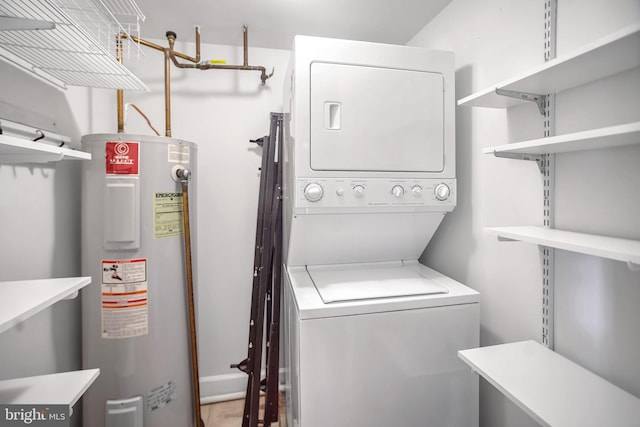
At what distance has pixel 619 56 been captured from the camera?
33.9 inches

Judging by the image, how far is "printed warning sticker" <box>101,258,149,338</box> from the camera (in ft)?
4.92

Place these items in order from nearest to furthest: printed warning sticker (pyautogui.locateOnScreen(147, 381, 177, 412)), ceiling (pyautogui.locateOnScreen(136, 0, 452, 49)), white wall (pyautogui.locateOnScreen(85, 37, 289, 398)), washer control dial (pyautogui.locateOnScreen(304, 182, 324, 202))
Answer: washer control dial (pyautogui.locateOnScreen(304, 182, 324, 202))
printed warning sticker (pyautogui.locateOnScreen(147, 381, 177, 412))
ceiling (pyautogui.locateOnScreen(136, 0, 452, 49))
white wall (pyautogui.locateOnScreen(85, 37, 289, 398))

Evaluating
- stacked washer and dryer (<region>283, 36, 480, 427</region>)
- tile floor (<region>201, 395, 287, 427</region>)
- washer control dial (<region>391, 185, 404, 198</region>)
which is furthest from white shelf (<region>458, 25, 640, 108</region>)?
tile floor (<region>201, 395, 287, 427</region>)

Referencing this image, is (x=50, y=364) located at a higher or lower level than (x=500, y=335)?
lower

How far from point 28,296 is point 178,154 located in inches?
37.2

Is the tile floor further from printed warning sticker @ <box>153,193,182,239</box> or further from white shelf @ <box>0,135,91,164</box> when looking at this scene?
white shelf @ <box>0,135,91,164</box>

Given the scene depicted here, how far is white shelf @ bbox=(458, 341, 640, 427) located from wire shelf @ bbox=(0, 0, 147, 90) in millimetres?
1814

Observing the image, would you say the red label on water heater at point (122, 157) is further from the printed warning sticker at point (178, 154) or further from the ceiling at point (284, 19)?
the ceiling at point (284, 19)

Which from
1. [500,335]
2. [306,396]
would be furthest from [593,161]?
[306,396]

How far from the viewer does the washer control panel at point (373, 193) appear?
1381mm

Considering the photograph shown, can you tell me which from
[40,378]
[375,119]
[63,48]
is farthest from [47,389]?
A: [375,119]

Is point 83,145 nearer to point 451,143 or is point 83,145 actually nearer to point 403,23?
point 451,143

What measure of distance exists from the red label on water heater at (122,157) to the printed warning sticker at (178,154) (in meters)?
0.16

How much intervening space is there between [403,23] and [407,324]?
1.91 meters
